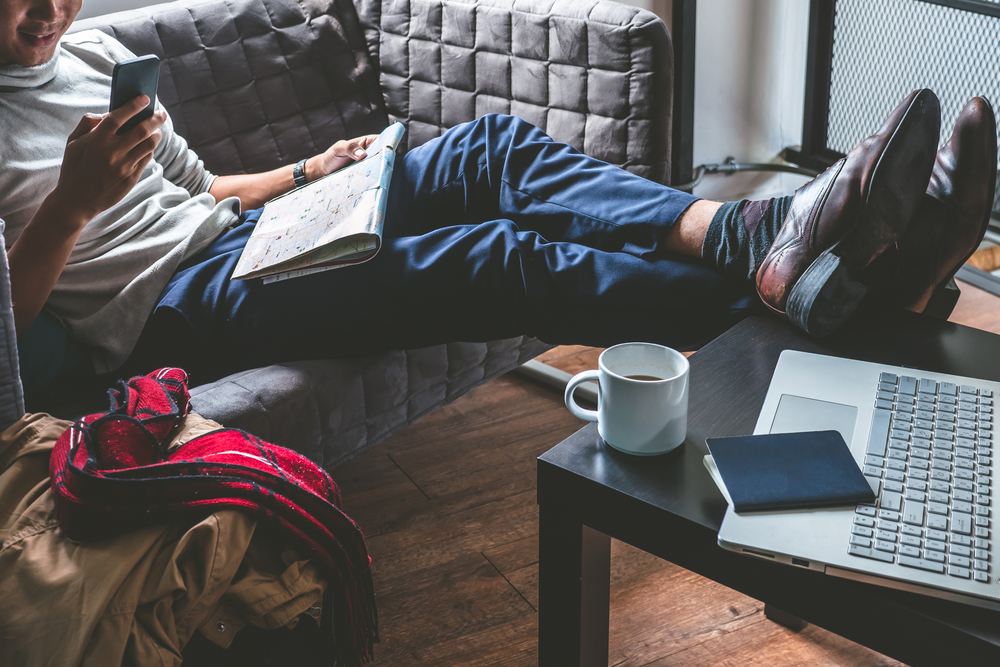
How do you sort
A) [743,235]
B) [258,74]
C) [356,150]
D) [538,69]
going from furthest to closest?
1. [258,74]
2. [538,69]
3. [356,150]
4. [743,235]

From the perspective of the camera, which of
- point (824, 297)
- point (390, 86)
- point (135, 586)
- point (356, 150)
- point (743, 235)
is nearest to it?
point (135, 586)

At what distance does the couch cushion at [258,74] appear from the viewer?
1.57 m

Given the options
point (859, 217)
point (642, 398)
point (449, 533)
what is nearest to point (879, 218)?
point (859, 217)

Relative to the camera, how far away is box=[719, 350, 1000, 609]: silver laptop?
22.1 inches

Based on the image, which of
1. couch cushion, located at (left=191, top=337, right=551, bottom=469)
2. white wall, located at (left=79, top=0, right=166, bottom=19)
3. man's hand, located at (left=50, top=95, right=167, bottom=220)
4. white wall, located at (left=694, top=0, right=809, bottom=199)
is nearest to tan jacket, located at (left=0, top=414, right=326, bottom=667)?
couch cushion, located at (left=191, top=337, right=551, bottom=469)

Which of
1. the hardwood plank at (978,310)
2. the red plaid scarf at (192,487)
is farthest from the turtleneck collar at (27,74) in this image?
the hardwood plank at (978,310)

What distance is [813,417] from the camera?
73cm

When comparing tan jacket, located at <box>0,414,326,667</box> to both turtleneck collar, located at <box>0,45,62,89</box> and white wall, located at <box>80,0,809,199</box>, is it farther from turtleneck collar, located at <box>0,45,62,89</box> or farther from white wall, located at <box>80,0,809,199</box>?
white wall, located at <box>80,0,809,199</box>

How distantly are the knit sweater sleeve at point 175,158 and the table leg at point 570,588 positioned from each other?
999 millimetres

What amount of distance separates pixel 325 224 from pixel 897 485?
783 mm

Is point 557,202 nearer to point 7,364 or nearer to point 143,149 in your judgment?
point 143,149

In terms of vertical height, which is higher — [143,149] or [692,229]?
[143,149]

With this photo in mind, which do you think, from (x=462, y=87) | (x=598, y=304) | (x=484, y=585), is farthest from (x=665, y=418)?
(x=462, y=87)

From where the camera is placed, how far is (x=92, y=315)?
44.9 inches
